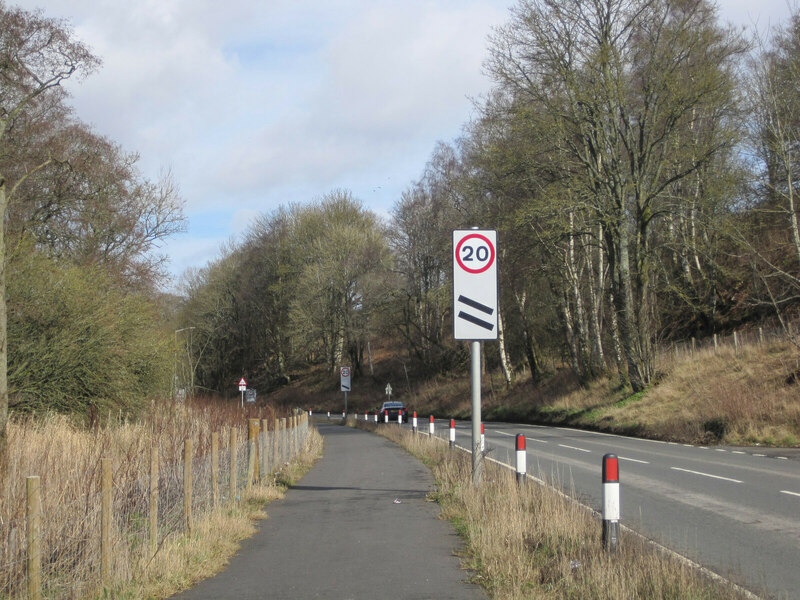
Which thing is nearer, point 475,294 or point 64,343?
point 475,294

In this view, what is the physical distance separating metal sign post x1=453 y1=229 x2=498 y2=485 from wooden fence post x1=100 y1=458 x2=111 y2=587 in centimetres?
576

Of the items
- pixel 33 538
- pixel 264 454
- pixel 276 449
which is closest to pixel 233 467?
pixel 264 454

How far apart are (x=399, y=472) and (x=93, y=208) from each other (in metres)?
15.6

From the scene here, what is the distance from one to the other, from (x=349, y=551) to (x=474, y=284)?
14.6 ft

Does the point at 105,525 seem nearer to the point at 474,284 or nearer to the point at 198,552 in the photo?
the point at 198,552

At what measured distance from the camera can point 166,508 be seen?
7.99 metres

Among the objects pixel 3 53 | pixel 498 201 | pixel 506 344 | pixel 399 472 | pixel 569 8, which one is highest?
pixel 569 8

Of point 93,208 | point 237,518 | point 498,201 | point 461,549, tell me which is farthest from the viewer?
point 498,201

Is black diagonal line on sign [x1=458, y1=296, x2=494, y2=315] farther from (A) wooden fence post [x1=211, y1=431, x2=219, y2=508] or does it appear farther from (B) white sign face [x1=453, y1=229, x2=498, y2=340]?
(A) wooden fence post [x1=211, y1=431, x2=219, y2=508]

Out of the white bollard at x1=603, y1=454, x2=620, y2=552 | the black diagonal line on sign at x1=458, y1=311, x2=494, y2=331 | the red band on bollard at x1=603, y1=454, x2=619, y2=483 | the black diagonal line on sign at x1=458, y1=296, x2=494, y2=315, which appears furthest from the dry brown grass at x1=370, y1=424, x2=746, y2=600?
the black diagonal line on sign at x1=458, y1=296, x2=494, y2=315

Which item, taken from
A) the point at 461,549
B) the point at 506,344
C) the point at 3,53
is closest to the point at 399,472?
the point at 461,549

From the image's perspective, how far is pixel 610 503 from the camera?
666 cm

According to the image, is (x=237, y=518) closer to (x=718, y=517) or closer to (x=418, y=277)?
(x=718, y=517)

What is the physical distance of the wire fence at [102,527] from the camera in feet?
16.8
